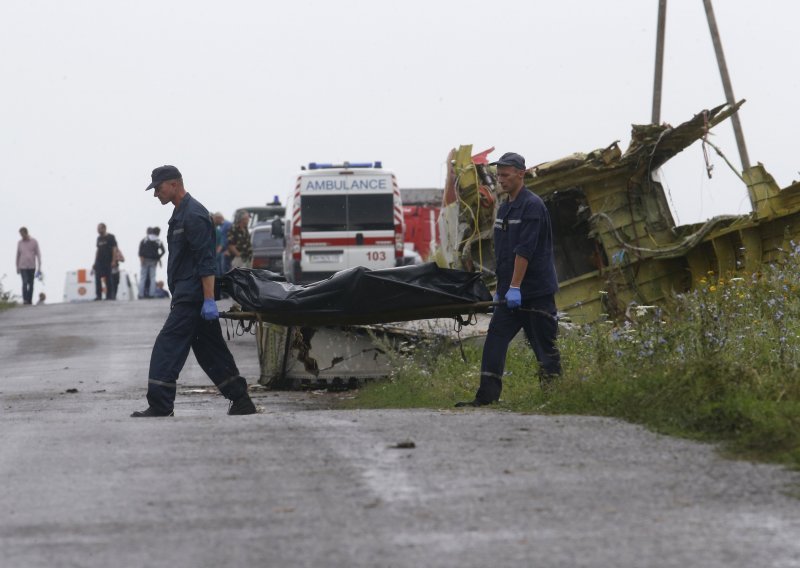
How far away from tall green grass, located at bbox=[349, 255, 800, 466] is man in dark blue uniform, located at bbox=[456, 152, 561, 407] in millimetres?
233

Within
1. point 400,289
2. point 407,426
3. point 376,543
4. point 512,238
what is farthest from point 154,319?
point 376,543

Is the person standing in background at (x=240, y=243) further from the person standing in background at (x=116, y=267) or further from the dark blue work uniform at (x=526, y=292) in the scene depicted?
the dark blue work uniform at (x=526, y=292)

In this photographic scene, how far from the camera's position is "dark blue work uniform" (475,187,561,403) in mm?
10234

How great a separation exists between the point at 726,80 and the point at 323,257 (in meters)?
8.69

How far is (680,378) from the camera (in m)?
8.52

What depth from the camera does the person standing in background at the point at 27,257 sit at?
35.1 m

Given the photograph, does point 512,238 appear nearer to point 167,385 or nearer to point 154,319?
point 167,385

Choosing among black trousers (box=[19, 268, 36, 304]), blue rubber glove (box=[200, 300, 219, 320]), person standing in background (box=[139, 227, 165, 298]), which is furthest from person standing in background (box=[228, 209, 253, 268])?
blue rubber glove (box=[200, 300, 219, 320])

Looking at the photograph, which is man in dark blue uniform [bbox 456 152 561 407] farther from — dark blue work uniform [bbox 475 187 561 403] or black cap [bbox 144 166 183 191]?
black cap [bbox 144 166 183 191]

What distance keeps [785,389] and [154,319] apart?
18952 millimetres

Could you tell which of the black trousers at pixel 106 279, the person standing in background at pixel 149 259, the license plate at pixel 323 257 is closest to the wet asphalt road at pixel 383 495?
the license plate at pixel 323 257

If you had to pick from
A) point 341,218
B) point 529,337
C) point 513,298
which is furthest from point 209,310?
point 341,218

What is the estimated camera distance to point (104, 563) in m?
5.04

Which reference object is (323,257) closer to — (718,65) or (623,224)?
(718,65)
